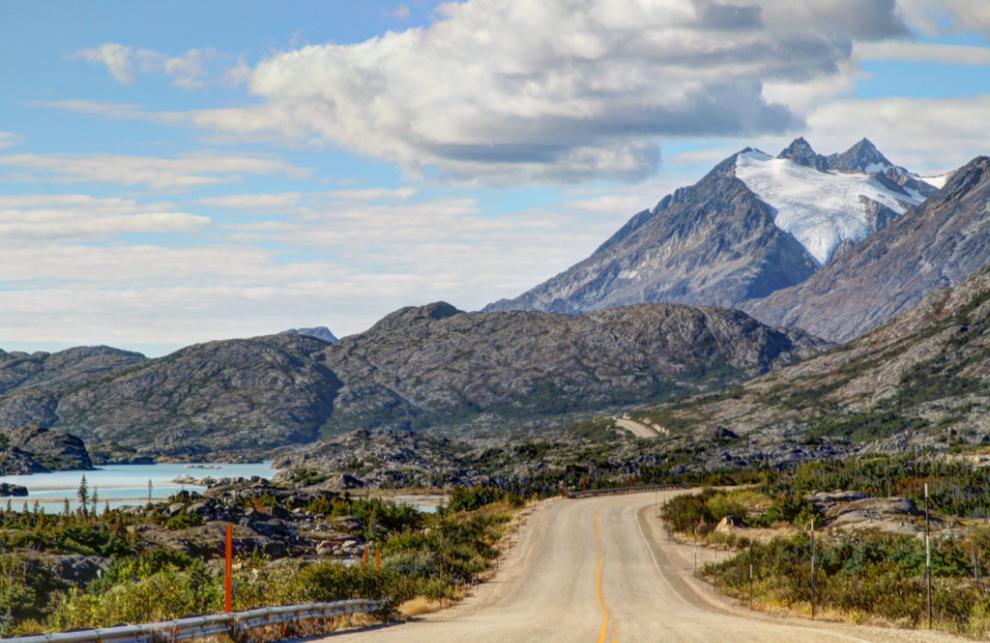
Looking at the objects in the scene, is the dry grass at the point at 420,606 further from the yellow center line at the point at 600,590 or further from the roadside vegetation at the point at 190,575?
the yellow center line at the point at 600,590

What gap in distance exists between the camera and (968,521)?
5903 centimetres

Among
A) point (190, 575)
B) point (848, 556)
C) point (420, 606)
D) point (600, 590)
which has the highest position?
point (190, 575)

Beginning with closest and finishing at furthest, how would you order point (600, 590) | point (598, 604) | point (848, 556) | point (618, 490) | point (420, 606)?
point (420, 606), point (598, 604), point (600, 590), point (848, 556), point (618, 490)

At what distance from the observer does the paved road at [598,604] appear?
2553 centimetres

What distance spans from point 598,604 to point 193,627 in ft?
68.3

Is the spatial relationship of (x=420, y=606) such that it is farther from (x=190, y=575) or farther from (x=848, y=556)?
(x=848, y=556)

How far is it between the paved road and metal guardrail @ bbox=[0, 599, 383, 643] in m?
1.31

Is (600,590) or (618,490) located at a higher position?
(600,590)

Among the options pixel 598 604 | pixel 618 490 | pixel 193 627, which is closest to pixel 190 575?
pixel 193 627

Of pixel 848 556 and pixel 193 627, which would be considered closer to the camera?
pixel 193 627

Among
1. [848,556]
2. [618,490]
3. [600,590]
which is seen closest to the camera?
[600,590]

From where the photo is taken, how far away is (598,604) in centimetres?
3659

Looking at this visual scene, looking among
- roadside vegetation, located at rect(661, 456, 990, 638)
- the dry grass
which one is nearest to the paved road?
the dry grass

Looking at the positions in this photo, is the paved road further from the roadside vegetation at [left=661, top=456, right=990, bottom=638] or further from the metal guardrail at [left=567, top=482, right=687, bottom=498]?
the metal guardrail at [left=567, top=482, right=687, bottom=498]
